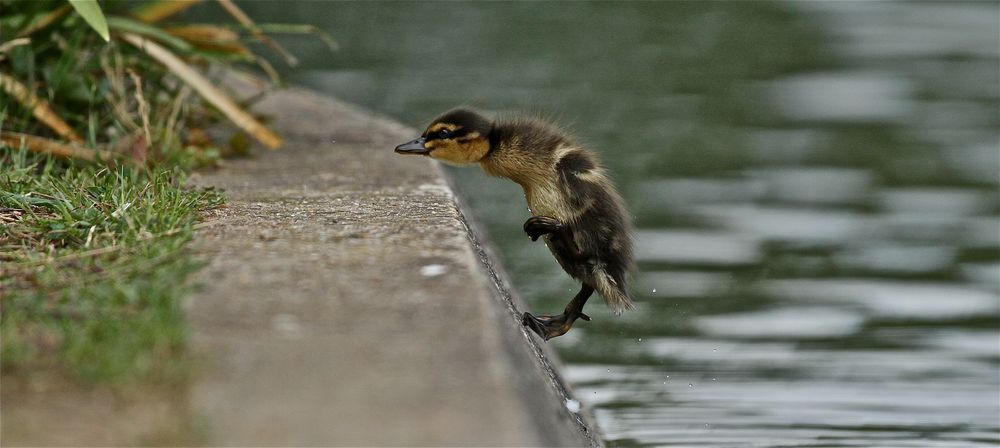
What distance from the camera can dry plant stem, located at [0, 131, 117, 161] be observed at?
5.33 meters

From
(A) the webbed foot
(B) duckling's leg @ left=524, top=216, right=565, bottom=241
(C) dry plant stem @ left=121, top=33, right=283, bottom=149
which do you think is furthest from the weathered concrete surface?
(C) dry plant stem @ left=121, top=33, right=283, bottom=149

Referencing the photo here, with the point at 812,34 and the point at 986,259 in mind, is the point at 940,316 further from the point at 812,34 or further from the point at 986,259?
the point at 812,34

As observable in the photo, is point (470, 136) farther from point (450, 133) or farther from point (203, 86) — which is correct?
point (203, 86)

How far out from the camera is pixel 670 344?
5.91 metres

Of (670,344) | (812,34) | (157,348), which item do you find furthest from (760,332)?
(812,34)

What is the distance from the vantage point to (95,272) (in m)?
3.48

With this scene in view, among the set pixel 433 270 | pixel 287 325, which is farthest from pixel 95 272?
pixel 433 270

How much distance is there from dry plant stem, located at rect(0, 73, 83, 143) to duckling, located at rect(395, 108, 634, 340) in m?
1.58

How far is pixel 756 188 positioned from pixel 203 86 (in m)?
3.63

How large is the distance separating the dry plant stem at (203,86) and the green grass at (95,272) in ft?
4.23

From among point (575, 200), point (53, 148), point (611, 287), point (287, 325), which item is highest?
point (575, 200)

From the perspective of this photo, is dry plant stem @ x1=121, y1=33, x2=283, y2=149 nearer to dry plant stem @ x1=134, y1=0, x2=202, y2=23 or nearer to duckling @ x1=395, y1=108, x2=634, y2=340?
dry plant stem @ x1=134, y1=0, x2=202, y2=23

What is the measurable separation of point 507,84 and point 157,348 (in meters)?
7.95

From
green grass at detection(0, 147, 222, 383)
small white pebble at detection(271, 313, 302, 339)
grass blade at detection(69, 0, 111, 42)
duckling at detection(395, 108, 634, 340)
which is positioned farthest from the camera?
grass blade at detection(69, 0, 111, 42)
